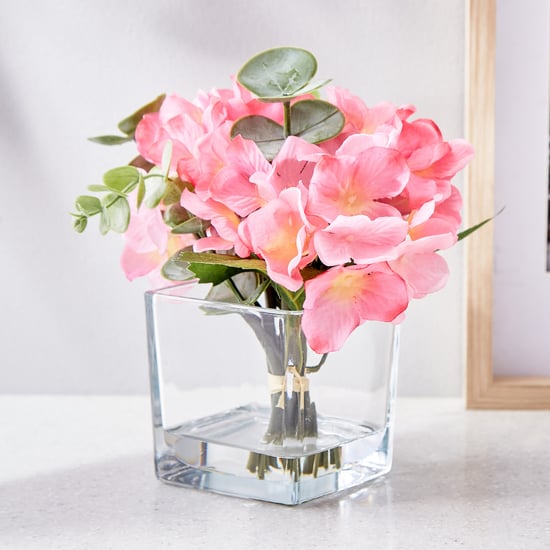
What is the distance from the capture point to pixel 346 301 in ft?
1.87

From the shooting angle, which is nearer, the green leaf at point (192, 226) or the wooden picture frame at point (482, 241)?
the green leaf at point (192, 226)

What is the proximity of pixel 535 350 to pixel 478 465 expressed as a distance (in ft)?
0.70

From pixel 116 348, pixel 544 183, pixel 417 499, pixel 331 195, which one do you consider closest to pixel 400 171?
pixel 331 195

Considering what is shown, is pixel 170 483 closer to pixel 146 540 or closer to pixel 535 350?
pixel 146 540

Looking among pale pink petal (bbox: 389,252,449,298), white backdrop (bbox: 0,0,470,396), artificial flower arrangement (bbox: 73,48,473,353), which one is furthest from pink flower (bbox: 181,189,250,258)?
white backdrop (bbox: 0,0,470,396)

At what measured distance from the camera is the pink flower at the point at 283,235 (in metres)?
0.56

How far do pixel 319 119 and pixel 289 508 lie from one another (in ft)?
0.89

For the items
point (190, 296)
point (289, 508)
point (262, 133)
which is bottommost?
point (289, 508)

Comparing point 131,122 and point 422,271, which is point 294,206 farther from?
point 131,122

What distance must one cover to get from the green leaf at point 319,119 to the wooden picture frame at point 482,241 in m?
0.29

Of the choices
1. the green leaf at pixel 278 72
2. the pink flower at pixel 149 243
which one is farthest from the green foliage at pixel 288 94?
the pink flower at pixel 149 243

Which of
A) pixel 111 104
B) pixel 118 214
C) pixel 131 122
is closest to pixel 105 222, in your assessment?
pixel 118 214

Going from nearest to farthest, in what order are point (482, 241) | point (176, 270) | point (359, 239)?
point (359, 239) < point (176, 270) < point (482, 241)

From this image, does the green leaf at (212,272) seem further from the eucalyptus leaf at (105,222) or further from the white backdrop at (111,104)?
the white backdrop at (111,104)
